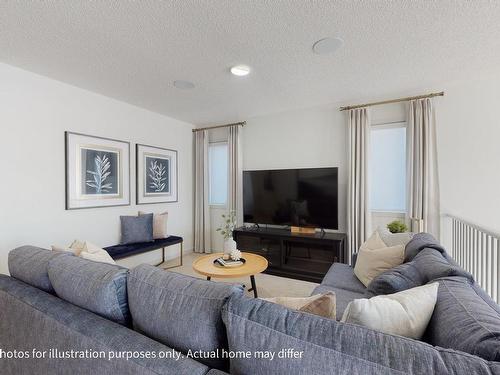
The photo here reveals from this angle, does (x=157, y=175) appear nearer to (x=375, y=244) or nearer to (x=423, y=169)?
(x=375, y=244)

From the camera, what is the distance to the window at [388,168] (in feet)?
10.3

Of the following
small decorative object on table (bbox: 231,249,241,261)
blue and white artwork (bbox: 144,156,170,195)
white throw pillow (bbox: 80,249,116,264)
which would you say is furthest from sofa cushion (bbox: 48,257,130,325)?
blue and white artwork (bbox: 144,156,170,195)

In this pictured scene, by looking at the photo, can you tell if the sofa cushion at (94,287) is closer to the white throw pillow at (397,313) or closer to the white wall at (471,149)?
the white throw pillow at (397,313)

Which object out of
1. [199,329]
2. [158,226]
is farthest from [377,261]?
[158,226]

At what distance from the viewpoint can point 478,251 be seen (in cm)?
212

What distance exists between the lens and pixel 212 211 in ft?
14.6

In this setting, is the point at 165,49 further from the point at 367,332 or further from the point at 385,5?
the point at 367,332

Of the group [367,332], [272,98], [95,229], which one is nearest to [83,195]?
[95,229]

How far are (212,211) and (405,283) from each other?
140 inches

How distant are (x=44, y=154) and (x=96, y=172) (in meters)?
0.55

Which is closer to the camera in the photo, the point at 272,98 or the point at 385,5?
the point at 385,5

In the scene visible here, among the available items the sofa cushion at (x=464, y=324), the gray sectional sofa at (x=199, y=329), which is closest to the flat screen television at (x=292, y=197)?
the gray sectional sofa at (x=199, y=329)

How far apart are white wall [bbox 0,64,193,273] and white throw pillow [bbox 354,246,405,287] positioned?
307 cm

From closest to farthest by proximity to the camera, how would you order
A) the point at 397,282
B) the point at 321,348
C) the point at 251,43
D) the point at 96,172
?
the point at 321,348 < the point at 397,282 < the point at 251,43 < the point at 96,172
